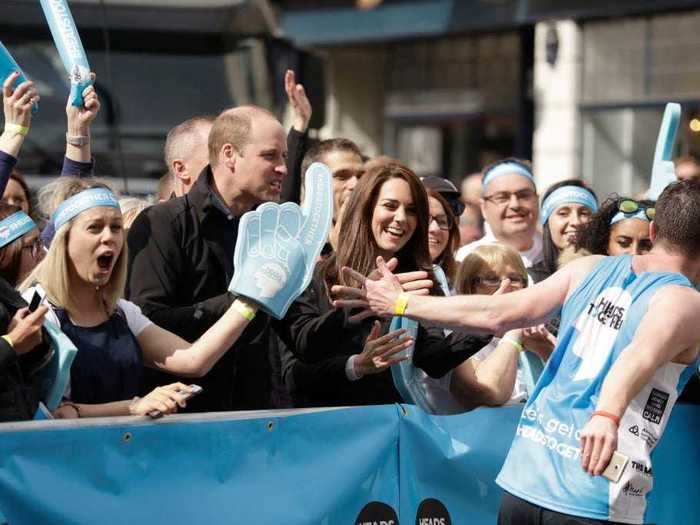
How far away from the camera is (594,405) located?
439 centimetres

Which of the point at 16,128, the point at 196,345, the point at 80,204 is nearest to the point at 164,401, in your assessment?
the point at 196,345

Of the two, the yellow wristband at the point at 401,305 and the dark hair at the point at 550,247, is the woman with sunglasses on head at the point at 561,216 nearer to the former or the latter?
the dark hair at the point at 550,247

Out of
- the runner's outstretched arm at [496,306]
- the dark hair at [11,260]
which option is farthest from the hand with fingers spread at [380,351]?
the dark hair at [11,260]

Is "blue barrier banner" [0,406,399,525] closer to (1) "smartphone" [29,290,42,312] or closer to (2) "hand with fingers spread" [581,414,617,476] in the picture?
(1) "smartphone" [29,290,42,312]

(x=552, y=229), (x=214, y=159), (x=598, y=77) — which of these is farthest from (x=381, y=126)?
(x=214, y=159)

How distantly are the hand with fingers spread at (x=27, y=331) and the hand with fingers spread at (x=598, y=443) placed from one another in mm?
1632

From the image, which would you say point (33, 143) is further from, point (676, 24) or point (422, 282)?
point (676, 24)

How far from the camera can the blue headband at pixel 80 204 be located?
4.83 metres

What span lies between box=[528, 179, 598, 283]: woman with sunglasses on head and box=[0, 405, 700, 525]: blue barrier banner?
5.27ft

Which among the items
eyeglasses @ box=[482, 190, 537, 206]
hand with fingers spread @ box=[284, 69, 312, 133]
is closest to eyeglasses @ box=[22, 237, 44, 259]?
hand with fingers spread @ box=[284, 69, 312, 133]

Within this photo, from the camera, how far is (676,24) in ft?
47.5

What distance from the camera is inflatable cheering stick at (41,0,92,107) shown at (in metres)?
5.44

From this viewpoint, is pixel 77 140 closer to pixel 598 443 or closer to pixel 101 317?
pixel 101 317

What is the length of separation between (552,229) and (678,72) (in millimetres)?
7818
